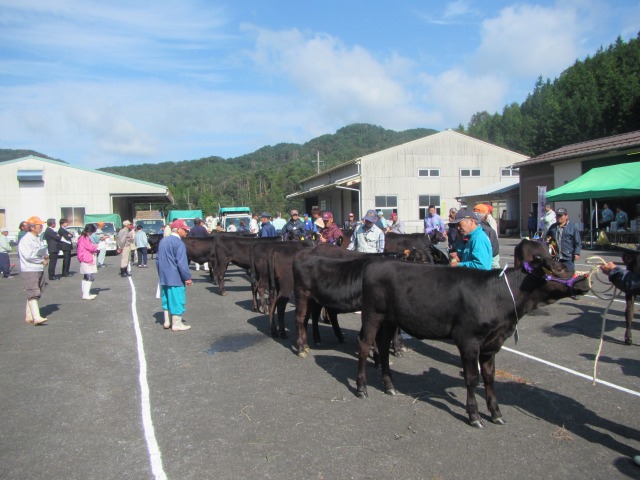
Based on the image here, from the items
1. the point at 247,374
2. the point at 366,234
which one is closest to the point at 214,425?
the point at 247,374

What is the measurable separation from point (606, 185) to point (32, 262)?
18.2 metres

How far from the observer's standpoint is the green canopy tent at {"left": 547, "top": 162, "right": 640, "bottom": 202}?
17.2 metres

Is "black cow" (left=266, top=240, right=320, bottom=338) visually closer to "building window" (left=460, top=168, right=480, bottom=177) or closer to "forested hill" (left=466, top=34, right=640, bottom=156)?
"building window" (left=460, top=168, right=480, bottom=177)

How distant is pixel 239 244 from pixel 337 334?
19.4 feet

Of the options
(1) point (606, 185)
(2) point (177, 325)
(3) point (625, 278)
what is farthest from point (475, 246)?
(1) point (606, 185)

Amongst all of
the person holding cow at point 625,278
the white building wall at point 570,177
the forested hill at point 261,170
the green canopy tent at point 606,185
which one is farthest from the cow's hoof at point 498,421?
the forested hill at point 261,170

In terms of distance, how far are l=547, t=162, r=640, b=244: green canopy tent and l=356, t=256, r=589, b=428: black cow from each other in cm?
1508

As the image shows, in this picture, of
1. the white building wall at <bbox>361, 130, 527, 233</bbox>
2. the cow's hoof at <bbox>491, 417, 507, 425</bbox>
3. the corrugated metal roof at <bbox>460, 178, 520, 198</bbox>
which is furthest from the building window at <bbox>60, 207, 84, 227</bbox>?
the cow's hoof at <bbox>491, 417, 507, 425</bbox>

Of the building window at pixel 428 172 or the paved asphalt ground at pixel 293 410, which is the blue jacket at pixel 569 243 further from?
the building window at pixel 428 172

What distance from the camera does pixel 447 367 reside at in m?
6.21

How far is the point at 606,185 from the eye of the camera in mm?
18000

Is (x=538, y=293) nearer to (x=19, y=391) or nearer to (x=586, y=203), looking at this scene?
(x=19, y=391)

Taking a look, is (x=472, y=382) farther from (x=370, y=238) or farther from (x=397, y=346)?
(x=370, y=238)

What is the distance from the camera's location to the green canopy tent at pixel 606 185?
1716cm
